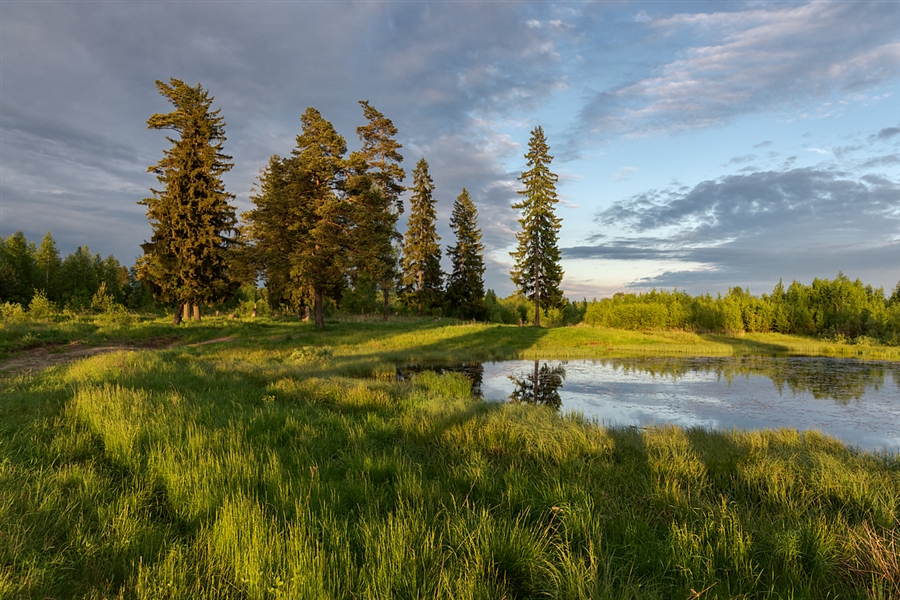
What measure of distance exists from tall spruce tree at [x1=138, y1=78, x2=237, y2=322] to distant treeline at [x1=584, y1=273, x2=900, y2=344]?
50.1 meters

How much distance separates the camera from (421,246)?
162 ft

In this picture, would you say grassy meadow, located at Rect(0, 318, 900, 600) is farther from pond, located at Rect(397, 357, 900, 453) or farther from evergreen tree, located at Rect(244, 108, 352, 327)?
evergreen tree, located at Rect(244, 108, 352, 327)

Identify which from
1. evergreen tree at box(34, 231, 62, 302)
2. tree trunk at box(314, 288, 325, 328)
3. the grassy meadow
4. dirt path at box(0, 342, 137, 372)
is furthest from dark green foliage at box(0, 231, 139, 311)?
the grassy meadow

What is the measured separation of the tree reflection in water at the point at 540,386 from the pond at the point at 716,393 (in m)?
0.04

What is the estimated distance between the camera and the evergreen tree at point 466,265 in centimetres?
5256

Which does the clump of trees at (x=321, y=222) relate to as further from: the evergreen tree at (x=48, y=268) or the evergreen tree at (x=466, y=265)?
the evergreen tree at (x=48, y=268)

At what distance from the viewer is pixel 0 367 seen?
14039mm

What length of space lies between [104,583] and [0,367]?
1688 cm

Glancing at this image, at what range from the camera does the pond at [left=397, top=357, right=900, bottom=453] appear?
36.1 ft

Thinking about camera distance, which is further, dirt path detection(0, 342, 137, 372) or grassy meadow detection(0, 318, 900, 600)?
dirt path detection(0, 342, 137, 372)

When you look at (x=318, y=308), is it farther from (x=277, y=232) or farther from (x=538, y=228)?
(x=538, y=228)

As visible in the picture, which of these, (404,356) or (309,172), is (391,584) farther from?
(309,172)

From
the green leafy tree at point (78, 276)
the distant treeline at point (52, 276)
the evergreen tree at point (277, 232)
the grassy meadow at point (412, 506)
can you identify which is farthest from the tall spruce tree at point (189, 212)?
the green leafy tree at point (78, 276)

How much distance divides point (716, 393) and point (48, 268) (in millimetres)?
91937
